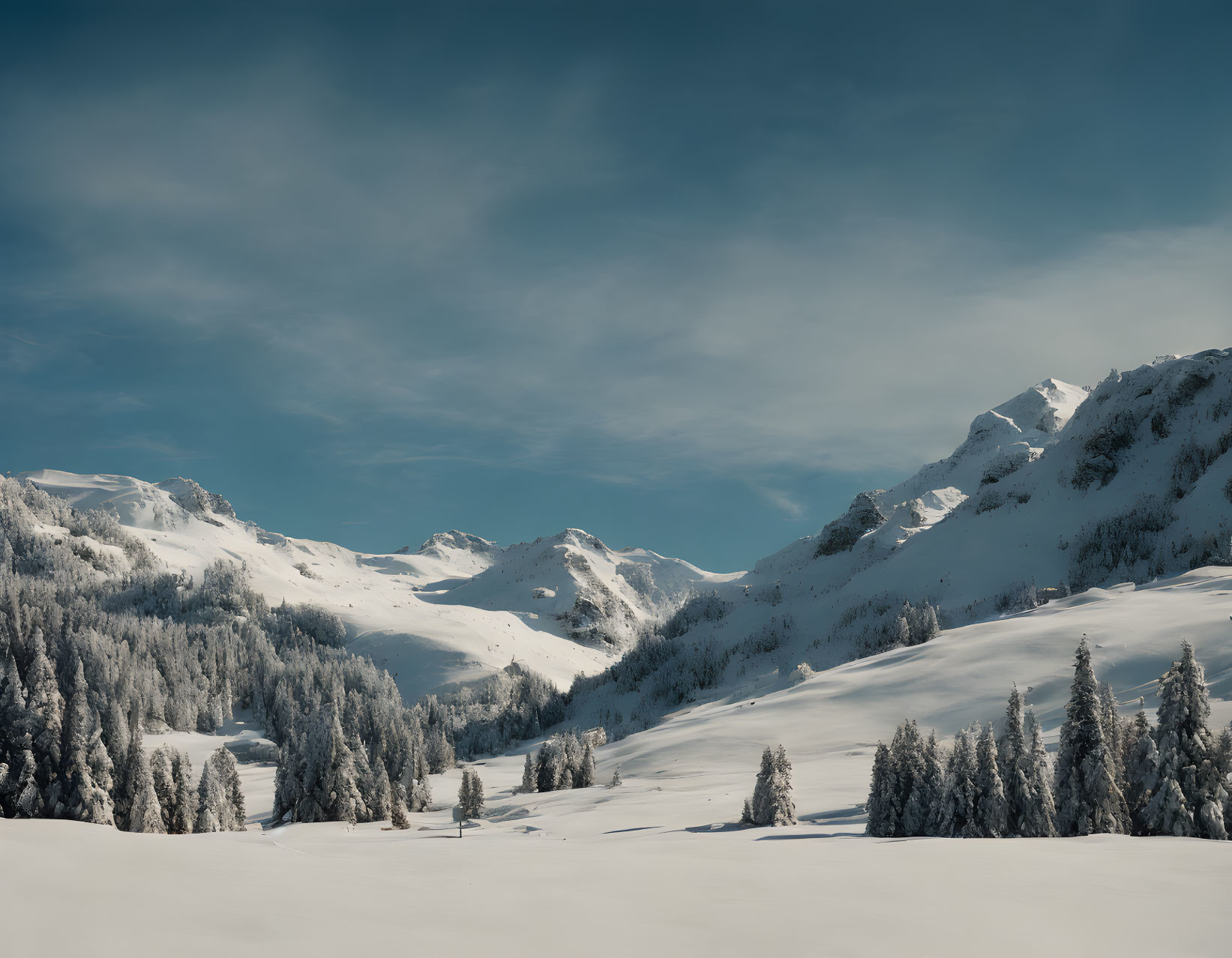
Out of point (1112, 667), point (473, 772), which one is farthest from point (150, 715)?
point (1112, 667)

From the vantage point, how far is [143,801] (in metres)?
43.4

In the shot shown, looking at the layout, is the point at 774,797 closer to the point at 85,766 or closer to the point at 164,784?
the point at 85,766

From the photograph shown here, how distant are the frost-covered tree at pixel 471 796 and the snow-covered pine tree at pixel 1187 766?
4134 cm

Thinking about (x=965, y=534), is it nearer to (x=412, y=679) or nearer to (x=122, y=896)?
(x=412, y=679)

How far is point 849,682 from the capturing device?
76.5 metres

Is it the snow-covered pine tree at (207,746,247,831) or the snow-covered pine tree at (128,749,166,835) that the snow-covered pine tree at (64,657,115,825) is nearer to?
the snow-covered pine tree at (128,749,166,835)

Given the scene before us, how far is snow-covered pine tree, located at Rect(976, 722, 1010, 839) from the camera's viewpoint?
1077 inches

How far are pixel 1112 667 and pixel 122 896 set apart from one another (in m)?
66.9

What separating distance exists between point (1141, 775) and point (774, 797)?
14.0 metres

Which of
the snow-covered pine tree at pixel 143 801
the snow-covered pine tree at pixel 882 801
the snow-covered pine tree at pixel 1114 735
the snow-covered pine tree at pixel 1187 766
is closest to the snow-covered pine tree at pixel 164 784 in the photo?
the snow-covered pine tree at pixel 143 801

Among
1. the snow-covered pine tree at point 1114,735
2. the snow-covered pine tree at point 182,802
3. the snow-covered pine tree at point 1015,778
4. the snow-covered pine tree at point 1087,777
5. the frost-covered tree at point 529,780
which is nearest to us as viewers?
the snow-covered pine tree at point 1087,777

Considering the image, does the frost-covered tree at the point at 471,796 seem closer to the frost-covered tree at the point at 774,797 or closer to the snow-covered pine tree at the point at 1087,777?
the frost-covered tree at the point at 774,797

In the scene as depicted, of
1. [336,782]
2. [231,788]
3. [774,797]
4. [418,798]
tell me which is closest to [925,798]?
[774,797]

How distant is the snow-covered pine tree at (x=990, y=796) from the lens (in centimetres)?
2736
